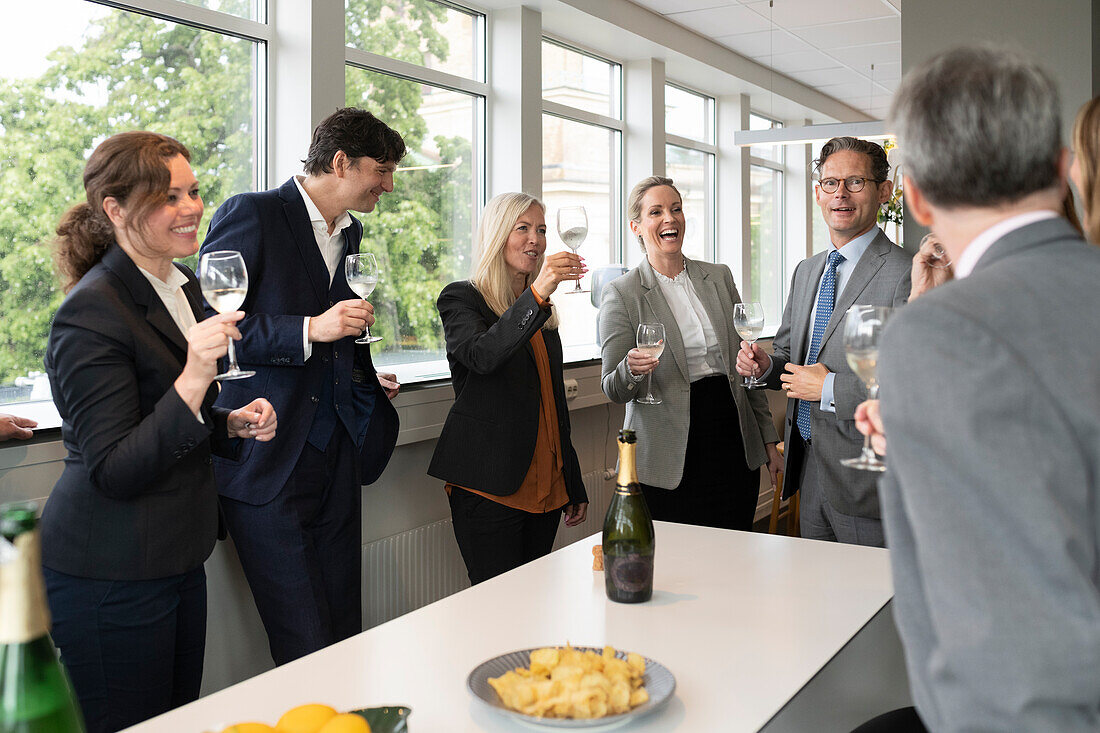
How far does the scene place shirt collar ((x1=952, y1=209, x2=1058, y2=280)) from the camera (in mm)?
872

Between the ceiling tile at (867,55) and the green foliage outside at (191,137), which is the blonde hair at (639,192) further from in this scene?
the ceiling tile at (867,55)

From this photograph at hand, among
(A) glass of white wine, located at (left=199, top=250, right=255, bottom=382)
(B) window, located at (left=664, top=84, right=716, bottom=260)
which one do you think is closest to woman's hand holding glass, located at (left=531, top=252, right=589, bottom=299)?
(A) glass of white wine, located at (left=199, top=250, right=255, bottom=382)

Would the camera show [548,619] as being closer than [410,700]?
No

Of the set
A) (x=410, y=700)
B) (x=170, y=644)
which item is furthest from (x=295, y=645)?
(x=410, y=700)

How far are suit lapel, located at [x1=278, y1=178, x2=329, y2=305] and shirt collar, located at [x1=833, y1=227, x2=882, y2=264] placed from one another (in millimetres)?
1501

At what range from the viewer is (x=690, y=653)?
1472mm

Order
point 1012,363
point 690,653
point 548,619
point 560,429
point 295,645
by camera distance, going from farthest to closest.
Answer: point 560,429 < point 295,645 < point 548,619 < point 690,653 < point 1012,363

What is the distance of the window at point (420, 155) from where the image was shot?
3.96 meters

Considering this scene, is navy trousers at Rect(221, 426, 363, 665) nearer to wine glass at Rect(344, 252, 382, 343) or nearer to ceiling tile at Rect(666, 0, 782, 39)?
wine glass at Rect(344, 252, 382, 343)

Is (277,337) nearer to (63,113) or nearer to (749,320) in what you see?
(63,113)

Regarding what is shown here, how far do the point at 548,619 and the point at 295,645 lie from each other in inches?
46.3

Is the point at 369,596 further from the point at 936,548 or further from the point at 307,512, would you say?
the point at 936,548

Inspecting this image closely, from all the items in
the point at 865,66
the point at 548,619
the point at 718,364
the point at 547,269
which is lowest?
the point at 548,619

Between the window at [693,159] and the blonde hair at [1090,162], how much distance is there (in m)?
5.19
